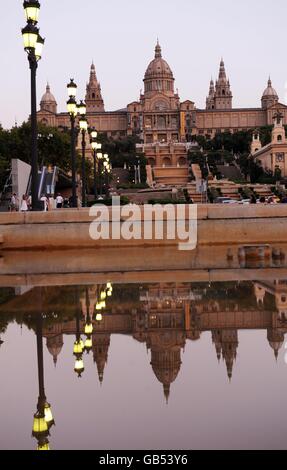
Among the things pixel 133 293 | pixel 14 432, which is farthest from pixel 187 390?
pixel 133 293

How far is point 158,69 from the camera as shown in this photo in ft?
615

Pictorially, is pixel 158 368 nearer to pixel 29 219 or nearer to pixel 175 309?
pixel 175 309

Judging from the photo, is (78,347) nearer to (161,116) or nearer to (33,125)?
(33,125)

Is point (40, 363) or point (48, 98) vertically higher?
point (48, 98)

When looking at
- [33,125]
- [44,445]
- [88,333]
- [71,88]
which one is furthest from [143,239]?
[44,445]

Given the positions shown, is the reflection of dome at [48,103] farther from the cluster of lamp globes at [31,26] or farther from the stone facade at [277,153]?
the cluster of lamp globes at [31,26]

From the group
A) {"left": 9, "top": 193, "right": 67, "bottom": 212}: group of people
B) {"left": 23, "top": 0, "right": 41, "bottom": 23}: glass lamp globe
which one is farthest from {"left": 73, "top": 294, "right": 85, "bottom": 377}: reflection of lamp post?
{"left": 9, "top": 193, "right": 67, "bottom": 212}: group of people

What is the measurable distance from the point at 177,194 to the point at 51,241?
5270 cm

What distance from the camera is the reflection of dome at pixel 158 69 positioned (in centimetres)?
18750

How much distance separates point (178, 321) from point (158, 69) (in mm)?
183310

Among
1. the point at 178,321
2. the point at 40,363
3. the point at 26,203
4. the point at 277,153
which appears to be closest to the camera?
the point at 40,363

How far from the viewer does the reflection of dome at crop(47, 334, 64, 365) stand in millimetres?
7590

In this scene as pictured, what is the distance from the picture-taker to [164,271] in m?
15.1

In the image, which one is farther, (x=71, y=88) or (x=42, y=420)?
(x=71, y=88)
